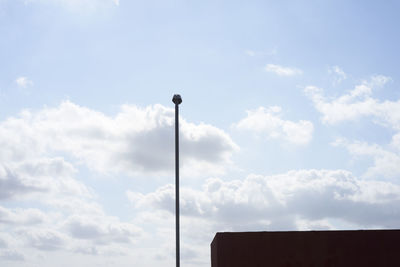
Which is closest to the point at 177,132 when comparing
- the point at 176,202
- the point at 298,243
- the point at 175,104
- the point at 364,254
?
the point at 175,104

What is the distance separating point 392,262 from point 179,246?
776 centimetres

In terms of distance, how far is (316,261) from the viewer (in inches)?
678

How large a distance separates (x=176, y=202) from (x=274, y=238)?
149 inches

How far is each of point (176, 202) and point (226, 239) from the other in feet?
7.39

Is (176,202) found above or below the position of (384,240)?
above

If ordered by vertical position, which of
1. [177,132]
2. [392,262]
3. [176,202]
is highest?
[177,132]

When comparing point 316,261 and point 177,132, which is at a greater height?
point 177,132

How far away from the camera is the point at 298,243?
1744 centimetres

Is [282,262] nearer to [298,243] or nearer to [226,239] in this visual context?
[298,243]

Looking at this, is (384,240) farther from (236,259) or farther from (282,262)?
(236,259)

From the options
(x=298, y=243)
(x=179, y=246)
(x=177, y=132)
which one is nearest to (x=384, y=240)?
(x=298, y=243)

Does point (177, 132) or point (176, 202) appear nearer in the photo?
point (176, 202)

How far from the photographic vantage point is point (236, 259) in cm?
1733

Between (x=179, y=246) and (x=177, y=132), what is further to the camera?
(x=177, y=132)
